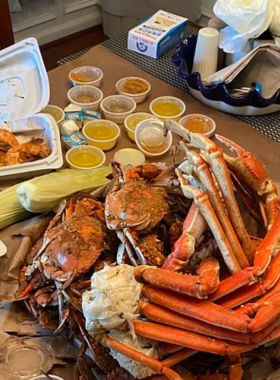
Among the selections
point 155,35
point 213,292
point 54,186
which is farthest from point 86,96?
point 213,292

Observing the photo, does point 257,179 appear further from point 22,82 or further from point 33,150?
point 22,82

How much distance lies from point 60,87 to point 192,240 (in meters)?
1.03

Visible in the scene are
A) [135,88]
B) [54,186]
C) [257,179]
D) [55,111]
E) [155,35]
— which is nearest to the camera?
[257,179]

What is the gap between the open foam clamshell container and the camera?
4.59 ft

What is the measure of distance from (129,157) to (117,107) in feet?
0.89

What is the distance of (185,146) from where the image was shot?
3.58 ft

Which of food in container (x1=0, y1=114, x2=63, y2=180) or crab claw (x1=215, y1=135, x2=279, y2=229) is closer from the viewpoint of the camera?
crab claw (x1=215, y1=135, x2=279, y2=229)

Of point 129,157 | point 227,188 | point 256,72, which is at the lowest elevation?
point 129,157

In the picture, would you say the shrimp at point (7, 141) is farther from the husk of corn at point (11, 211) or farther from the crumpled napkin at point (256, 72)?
the crumpled napkin at point (256, 72)

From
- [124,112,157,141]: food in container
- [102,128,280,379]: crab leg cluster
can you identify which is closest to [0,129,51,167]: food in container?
[124,112,157,141]: food in container

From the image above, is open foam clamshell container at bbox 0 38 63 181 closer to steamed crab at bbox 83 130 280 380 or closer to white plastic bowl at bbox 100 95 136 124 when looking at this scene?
white plastic bowl at bbox 100 95 136 124

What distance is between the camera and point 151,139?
1574 millimetres

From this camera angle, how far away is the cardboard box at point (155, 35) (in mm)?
1938

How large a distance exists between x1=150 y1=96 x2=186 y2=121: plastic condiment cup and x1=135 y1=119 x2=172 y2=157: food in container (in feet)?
0.35
